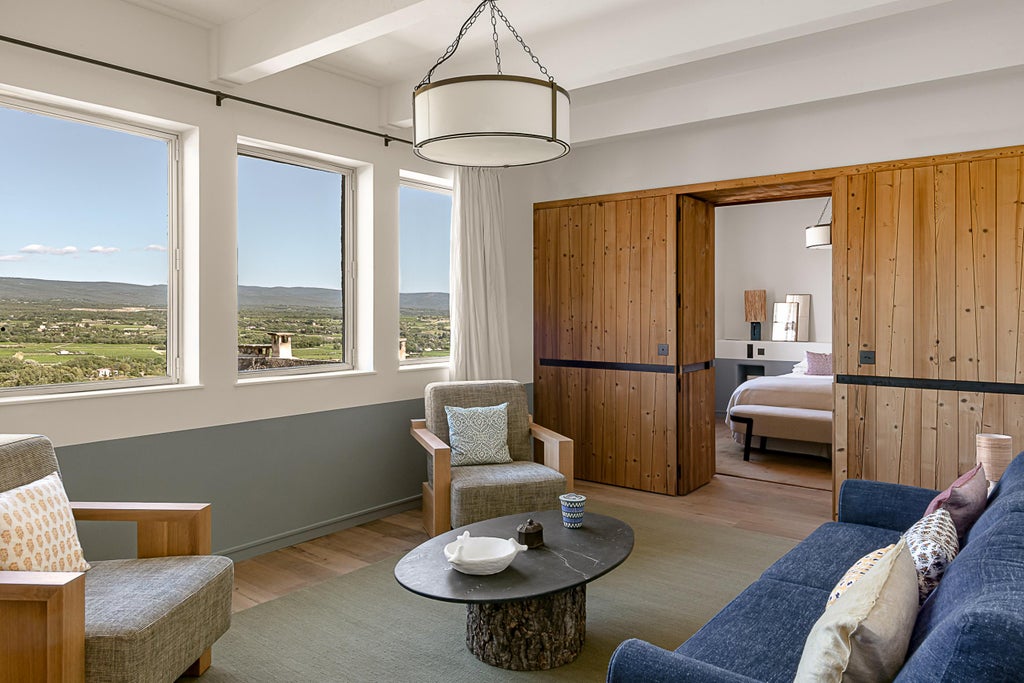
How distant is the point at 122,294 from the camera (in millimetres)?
3418

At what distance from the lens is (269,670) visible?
101 inches

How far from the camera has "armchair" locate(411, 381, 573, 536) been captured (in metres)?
3.76

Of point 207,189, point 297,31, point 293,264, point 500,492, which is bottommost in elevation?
point 500,492

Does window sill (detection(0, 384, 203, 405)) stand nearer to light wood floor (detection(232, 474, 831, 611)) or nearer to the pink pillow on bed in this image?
light wood floor (detection(232, 474, 831, 611))

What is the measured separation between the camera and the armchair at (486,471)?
12.3ft

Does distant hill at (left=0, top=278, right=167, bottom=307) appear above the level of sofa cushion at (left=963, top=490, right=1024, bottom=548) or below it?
above

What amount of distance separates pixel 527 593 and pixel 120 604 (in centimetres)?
125

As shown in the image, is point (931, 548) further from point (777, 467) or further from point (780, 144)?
point (777, 467)

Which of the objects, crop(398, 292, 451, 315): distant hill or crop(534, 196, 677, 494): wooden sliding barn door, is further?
crop(534, 196, 677, 494): wooden sliding barn door

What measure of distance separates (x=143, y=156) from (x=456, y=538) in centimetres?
245

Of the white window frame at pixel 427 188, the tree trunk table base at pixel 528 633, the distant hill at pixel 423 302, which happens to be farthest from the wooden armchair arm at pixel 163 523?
the distant hill at pixel 423 302

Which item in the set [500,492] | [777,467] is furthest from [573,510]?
[777,467]

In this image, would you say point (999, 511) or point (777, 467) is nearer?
point (999, 511)

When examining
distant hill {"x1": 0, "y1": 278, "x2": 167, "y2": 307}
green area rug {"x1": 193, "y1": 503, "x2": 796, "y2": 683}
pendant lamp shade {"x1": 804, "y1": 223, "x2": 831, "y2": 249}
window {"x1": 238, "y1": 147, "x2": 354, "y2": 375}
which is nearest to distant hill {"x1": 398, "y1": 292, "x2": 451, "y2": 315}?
window {"x1": 238, "y1": 147, "x2": 354, "y2": 375}
